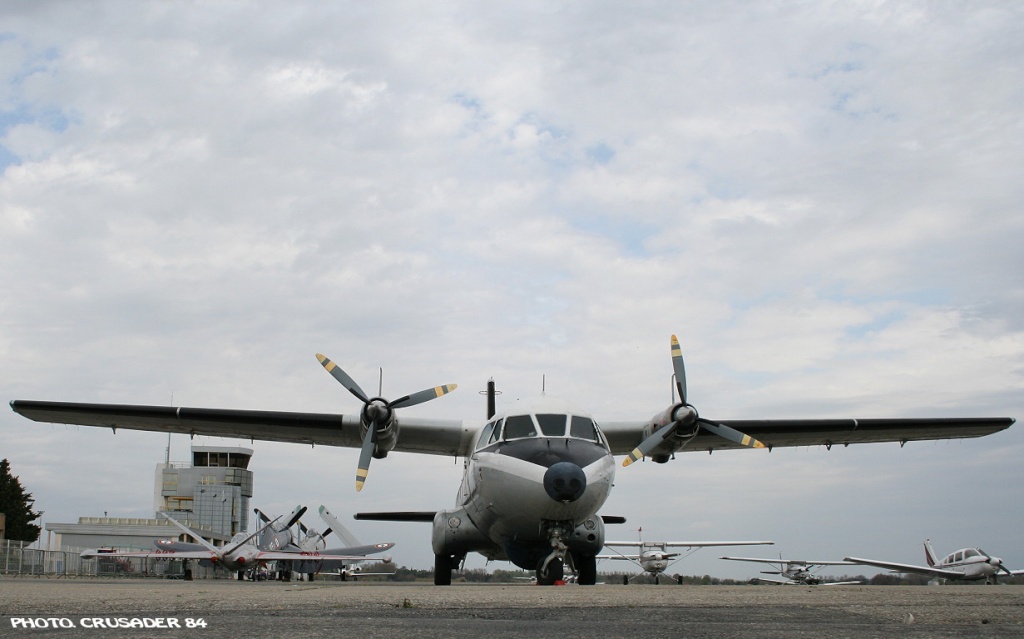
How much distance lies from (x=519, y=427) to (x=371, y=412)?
178 inches

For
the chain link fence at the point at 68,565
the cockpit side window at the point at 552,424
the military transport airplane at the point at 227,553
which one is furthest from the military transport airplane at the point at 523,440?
the military transport airplane at the point at 227,553

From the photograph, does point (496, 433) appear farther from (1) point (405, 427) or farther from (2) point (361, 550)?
(2) point (361, 550)

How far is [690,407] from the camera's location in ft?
60.0

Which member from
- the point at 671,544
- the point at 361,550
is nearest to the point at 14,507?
the point at 361,550

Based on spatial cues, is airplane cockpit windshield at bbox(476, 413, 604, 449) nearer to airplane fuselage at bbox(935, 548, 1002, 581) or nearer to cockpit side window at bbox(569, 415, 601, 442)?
cockpit side window at bbox(569, 415, 601, 442)

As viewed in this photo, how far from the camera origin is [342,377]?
19844mm

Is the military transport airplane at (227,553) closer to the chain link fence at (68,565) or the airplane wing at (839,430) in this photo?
the chain link fence at (68,565)

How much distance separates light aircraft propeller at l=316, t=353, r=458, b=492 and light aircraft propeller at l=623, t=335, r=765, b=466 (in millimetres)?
5258

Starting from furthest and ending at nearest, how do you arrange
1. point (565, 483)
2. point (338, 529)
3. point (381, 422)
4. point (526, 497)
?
point (338, 529) < point (381, 422) < point (526, 497) < point (565, 483)

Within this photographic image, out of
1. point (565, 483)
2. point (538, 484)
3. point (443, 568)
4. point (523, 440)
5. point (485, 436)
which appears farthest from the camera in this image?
point (443, 568)

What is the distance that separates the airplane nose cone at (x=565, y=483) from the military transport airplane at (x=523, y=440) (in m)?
0.02

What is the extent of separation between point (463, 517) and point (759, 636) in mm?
13636

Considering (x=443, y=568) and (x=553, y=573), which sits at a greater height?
(x=553, y=573)

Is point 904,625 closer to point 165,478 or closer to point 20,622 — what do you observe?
point 20,622
